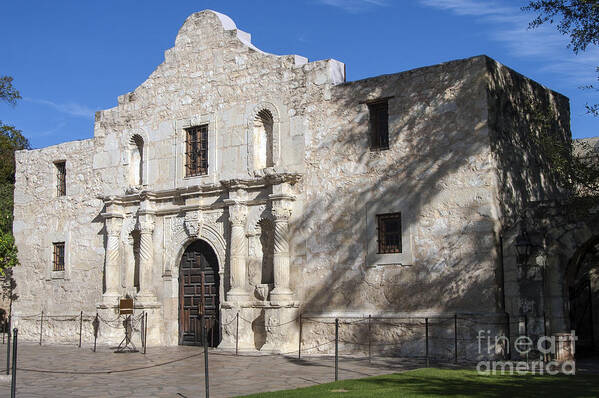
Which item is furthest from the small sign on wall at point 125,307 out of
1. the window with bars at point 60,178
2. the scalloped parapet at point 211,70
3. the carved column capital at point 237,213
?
the window with bars at point 60,178

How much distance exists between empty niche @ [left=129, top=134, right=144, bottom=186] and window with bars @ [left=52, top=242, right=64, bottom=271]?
3.25 meters

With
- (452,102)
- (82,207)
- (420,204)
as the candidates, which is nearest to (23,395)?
(420,204)

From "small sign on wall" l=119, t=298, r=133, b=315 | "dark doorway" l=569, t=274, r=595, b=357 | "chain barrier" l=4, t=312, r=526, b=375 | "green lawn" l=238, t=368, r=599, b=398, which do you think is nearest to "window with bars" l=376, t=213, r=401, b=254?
"chain barrier" l=4, t=312, r=526, b=375

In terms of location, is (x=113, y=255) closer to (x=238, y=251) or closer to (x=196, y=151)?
(x=196, y=151)

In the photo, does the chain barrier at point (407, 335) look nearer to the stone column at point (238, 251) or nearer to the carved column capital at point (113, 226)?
the stone column at point (238, 251)

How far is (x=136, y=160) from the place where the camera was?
20.7 metres

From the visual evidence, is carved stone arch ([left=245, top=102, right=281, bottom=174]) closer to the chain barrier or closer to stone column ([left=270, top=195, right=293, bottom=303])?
stone column ([left=270, top=195, right=293, bottom=303])

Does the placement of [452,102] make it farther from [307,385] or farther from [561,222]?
[307,385]

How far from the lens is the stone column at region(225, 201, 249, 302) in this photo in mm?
17266

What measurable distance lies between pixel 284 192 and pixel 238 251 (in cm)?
181

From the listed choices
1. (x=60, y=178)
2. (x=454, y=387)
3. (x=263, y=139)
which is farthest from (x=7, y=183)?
(x=454, y=387)

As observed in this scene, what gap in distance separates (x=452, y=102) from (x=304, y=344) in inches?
243

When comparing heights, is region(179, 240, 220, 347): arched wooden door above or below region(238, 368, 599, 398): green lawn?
above

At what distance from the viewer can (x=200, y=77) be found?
1938cm
